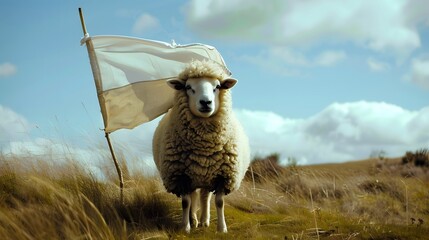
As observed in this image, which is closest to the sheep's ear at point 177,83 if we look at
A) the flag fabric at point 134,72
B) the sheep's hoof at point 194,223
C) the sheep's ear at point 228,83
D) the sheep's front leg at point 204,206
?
the sheep's ear at point 228,83

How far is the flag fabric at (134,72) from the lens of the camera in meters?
7.87

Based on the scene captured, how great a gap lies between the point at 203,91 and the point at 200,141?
2.12ft

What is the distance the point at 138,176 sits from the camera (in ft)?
30.3

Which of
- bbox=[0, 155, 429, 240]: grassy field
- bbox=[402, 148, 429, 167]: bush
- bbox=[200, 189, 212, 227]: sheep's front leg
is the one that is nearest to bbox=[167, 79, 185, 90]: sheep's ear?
bbox=[200, 189, 212, 227]: sheep's front leg

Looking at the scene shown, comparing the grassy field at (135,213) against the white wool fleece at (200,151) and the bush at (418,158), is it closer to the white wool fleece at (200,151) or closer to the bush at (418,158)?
the white wool fleece at (200,151)

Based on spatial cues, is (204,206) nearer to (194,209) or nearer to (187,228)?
(194,209)

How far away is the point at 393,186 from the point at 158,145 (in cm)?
781

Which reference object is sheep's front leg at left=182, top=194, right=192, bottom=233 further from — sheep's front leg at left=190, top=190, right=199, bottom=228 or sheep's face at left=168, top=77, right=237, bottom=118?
→ sheep's face at left=168, top=77, right=237, bottom=118

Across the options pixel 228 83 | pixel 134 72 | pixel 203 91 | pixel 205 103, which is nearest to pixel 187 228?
pixel 205 103

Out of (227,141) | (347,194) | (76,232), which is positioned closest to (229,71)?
(227,141)

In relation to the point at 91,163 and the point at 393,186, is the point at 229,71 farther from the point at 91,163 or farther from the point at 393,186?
the point at 393,186

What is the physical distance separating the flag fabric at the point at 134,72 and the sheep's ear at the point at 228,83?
3.56 ft

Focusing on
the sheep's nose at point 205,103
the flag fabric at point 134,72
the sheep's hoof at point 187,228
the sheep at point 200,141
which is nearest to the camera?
the sheep's nose at point 205,103

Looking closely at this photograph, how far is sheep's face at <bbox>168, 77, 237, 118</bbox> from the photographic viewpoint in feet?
21.4
